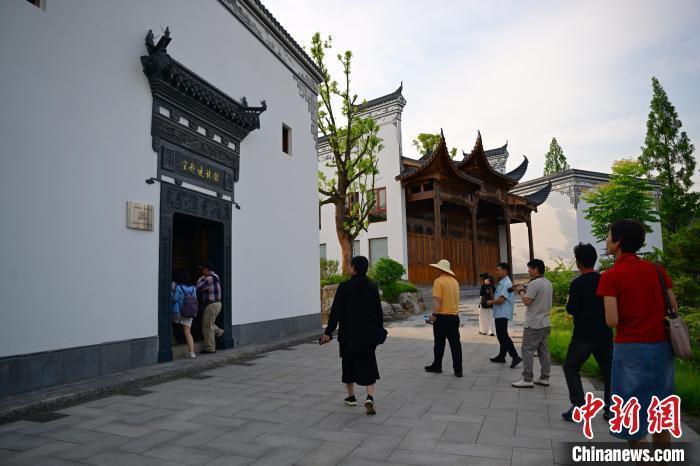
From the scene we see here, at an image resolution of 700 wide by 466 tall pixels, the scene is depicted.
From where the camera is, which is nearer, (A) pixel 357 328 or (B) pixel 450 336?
(A) pixel 357 328

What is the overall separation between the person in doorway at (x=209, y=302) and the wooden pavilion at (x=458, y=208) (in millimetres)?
12421

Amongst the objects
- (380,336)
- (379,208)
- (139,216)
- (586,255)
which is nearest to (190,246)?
(139,216)

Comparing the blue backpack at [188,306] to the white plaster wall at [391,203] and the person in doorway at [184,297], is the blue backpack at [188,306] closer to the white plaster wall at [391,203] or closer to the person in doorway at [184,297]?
the person in doorway at [184,297]

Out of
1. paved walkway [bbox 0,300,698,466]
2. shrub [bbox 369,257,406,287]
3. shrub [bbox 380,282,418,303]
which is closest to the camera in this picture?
paved walkway [bbox 0,300,698,466]

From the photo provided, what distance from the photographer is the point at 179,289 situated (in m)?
6.98

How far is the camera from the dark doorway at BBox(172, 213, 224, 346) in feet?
26.2

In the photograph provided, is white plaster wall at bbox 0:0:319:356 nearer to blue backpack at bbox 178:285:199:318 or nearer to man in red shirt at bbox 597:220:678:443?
blue backpack at bbox 178:285:199:318

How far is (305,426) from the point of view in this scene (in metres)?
3.83

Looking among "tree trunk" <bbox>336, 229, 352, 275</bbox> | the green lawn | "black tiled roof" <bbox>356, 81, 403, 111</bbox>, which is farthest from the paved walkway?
"black tiled roof" <bbox>356, 81, 403, 111</bbox>

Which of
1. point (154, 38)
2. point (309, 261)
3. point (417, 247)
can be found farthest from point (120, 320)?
point (417, 247)

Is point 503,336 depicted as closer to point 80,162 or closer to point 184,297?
point 184,297

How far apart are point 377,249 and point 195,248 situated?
12.2 m

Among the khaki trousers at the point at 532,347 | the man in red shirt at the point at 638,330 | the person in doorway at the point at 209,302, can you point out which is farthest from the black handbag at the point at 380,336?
the person in doorway at the point at 209,302

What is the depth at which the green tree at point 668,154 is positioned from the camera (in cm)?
2541
